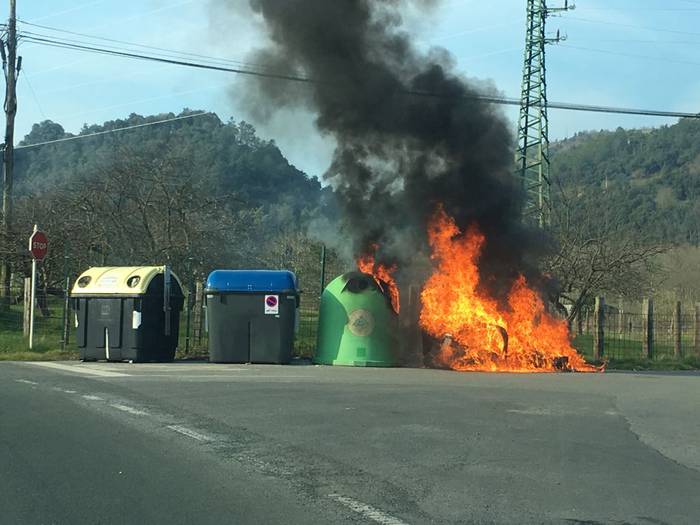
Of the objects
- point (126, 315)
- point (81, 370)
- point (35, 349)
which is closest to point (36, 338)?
point (35, 349)

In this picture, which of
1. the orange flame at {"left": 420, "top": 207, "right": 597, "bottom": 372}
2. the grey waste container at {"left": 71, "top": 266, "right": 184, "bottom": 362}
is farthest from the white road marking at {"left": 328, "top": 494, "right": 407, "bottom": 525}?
the grey waste container at {"left": 71, "top": 266, "right": 184, "bottom": 362}

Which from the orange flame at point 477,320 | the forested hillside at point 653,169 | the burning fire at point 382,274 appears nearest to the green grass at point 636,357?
the orange flame at point 477,320

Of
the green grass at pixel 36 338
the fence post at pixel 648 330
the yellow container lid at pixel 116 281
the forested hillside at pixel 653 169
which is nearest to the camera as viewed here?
the yellow container lid at pixel 116 281

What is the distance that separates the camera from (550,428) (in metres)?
8.32

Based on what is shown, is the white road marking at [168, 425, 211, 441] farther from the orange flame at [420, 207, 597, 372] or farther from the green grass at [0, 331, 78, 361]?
the green grass at [0, 331, 78, 361]

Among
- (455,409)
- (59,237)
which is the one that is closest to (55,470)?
(455,409)

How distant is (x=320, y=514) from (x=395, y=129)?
1266cm

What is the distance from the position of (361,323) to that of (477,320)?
7.50 feet

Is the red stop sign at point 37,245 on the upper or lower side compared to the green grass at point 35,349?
upper

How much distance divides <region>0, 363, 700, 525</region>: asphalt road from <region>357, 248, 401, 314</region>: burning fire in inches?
152

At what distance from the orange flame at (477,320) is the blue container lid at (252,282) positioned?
2.72m

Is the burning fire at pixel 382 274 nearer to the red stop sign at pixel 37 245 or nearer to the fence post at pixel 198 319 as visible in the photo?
the fence post at pixel 198 319

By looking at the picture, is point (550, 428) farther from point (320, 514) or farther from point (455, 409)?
point (320, 514)

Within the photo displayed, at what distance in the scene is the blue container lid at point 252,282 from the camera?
51.6 ft
